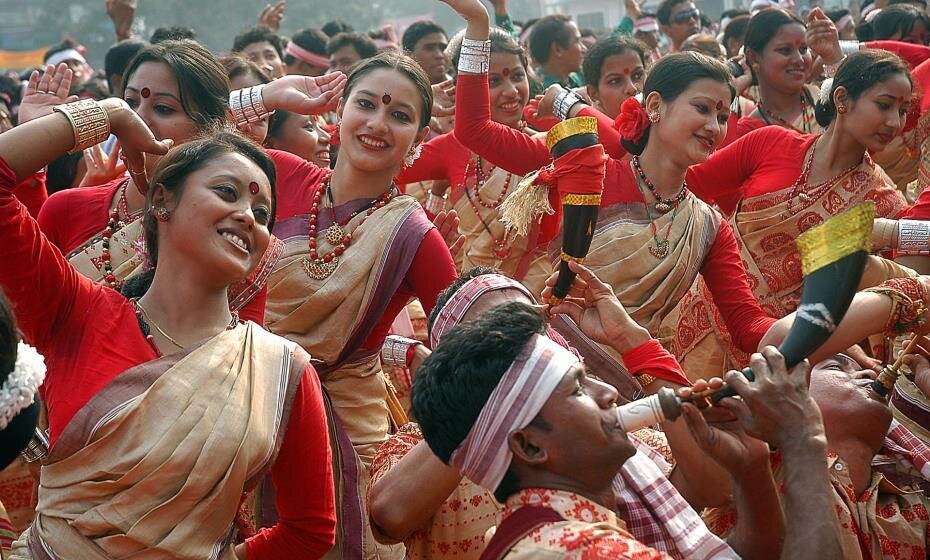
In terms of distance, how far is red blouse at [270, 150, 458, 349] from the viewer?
4.29m

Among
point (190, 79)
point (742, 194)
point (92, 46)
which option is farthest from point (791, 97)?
point (92, 46)

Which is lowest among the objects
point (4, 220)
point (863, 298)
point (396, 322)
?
point (396, 322)

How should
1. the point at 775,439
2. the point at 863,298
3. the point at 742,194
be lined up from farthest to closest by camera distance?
the point at 742,194 < the point at 863,298 < the point at 775,439

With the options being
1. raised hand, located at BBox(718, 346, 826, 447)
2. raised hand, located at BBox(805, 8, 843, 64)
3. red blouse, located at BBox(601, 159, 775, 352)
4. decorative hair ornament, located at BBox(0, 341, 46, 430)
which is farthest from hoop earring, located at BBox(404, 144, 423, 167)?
raised hand, located at BBox(805, 8, 843, 64)

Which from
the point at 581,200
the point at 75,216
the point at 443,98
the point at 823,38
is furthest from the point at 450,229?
the point at 823,38

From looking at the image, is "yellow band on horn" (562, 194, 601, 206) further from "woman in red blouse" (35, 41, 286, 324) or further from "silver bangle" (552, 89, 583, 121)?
"silver bangle" (552, 89, 583, 121)

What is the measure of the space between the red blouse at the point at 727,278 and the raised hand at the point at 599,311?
947 millimetres

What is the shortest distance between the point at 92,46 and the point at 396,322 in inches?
1483

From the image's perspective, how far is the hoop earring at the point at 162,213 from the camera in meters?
3.36

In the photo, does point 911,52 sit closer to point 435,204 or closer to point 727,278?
point 435,204

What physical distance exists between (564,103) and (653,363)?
2098 mm

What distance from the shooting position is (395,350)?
458 centimetres

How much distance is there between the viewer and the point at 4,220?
3012mm

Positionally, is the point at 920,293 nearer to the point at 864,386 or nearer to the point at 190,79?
the point at 864,386
